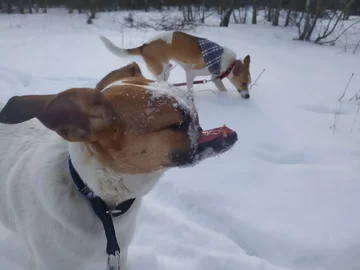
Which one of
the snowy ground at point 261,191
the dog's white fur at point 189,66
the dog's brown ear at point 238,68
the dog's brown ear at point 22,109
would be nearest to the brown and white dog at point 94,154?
the dog's brown ear at point 22,109

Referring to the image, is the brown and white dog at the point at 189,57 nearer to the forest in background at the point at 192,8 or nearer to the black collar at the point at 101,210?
the black collar at the point at 101,210

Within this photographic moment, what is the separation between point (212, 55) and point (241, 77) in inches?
23.7

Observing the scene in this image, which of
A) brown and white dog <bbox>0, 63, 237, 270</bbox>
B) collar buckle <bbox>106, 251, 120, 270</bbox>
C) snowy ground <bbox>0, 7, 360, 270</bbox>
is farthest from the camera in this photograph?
snowy ground <bbox>0, 7, 360, 270</bbox>

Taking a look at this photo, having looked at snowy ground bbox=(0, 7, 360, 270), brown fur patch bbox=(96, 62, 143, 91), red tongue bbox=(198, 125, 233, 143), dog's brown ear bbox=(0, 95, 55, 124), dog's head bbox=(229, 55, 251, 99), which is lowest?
snowy ground bbox=(0, 7, 360, 270)

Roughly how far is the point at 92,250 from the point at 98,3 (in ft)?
63.9

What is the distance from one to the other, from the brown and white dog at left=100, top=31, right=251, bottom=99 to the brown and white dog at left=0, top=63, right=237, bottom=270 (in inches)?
155

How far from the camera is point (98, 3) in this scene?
19.0 m

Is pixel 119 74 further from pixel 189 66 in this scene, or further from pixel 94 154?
pixel 189 66

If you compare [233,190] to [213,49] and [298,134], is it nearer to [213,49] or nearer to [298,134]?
[298,134]

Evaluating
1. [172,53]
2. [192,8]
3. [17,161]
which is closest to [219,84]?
[172,53]

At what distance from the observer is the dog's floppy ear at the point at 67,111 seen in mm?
1193

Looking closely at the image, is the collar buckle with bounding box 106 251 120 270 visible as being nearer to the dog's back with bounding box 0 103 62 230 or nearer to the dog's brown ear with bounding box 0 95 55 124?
the dog's back with bounding box 0 103 62 230

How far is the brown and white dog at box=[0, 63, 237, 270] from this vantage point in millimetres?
1304

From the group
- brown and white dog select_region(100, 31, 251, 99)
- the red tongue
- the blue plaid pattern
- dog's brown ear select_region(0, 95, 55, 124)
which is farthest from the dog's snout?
dog's brown ear select_region(0, 95, 55, 124)
